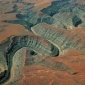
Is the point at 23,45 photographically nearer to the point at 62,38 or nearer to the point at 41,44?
the point at 41,44

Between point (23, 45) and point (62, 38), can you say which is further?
point (62, 38)

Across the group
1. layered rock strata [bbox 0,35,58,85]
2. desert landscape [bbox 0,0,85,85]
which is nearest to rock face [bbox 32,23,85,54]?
desert landscape [bbox 0,0,85,85]

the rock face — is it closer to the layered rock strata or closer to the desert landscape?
the desert landscape

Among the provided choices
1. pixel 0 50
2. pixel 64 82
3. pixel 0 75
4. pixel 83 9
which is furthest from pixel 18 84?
pixel 83 9

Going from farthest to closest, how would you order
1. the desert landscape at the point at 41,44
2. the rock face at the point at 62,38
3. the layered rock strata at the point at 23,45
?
the rock face at the point at 62,38
the layered rock strata at the point at 23,45
the desert landscape at the point at 41,44

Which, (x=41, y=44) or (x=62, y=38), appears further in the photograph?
(x=62, y=38)

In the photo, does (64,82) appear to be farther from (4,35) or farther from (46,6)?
(46,6)

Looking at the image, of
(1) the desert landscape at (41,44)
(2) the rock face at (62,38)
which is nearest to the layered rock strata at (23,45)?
(1) the desert landscape at (41,44)

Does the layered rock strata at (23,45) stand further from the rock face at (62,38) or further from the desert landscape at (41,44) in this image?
the rock face at (62,38)

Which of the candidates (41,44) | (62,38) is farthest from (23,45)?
(62,38)
